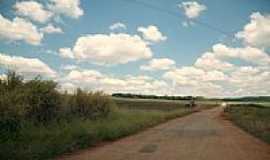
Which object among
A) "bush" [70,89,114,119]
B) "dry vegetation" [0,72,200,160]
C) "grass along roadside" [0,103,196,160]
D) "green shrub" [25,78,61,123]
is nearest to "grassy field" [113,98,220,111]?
"bush" [70,89,114,119]

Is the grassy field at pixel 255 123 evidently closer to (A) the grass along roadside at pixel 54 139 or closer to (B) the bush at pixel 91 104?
(A) the grass along roadside at pixel 54 139

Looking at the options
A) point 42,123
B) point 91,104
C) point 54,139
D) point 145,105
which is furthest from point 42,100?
point 145,105

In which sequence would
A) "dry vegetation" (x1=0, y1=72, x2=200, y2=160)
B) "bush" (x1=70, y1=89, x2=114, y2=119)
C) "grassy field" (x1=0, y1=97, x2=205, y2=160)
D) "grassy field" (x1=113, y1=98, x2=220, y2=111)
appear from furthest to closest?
1. "grassy field" (x1=113, y1=98, x2=220, y2=111)
2. "bush" (x1=70, y1=89, x2=114, y2=119)
3. "dry vegetation" (x1=0, y1=72, x2=200, y2=160)
4. "grassy field" (x1=0, y1=97, x2=205, y2=160)

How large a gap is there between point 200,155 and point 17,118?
7.43 metres

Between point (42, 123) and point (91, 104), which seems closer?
point (42, 123)

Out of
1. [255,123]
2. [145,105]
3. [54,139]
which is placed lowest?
[54,139]

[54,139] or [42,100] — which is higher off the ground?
[42,100]

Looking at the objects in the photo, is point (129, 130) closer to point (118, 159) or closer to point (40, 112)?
point (40, 112)

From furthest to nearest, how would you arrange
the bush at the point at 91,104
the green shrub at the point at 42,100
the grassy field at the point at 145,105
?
1. the grassy field at the point at 145,105
2. the bush at the point at 91,104
3. the green shrub at the point at 42,100

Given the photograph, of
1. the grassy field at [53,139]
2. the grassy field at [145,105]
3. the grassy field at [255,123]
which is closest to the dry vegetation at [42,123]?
the grassy field at [53,139]

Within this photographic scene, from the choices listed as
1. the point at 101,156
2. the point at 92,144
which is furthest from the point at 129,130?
the point at 101,156

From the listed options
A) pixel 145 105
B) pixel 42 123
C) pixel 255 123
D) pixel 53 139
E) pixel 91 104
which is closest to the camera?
pixel 53 139

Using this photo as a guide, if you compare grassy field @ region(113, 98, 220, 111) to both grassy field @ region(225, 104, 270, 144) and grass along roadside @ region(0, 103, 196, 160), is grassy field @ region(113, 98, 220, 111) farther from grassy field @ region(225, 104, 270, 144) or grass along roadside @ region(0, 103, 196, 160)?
grass along roadside @ region(0, 103, 196, 160)

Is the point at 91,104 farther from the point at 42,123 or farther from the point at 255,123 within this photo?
the point at 255,123
